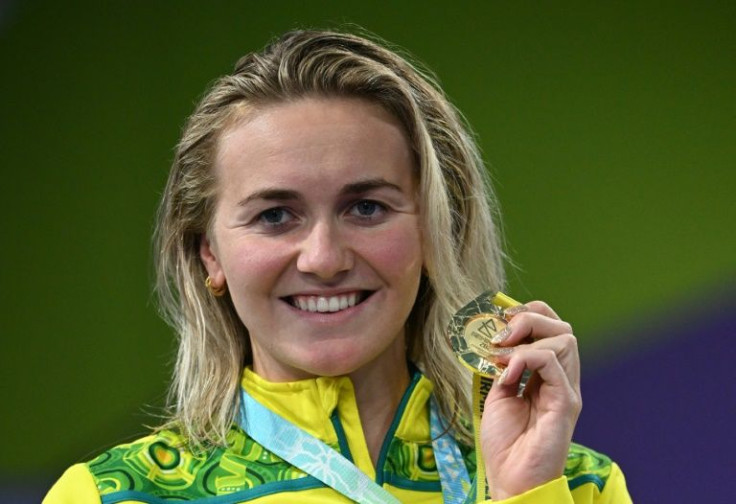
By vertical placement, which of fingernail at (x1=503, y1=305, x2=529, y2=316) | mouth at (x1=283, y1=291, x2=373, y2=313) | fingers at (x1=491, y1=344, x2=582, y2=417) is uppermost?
mouth at (x1=283, y1=291, x2=373, y2=313)

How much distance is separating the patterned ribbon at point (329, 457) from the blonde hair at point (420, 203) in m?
0.05

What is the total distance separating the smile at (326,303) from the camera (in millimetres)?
2486

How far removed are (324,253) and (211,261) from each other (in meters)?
0.32

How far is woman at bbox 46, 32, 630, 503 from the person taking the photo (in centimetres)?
244

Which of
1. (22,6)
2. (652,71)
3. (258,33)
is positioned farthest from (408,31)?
(22,6)

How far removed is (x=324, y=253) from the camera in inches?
95.6

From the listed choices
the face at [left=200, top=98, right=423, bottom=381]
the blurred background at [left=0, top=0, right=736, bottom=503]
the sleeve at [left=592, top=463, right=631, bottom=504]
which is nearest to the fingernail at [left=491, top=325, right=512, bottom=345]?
the face at [left=200, top=98, right=423, bottom=381]

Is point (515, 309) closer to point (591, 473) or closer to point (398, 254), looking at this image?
point (398, 254)

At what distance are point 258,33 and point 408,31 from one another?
0.40 m

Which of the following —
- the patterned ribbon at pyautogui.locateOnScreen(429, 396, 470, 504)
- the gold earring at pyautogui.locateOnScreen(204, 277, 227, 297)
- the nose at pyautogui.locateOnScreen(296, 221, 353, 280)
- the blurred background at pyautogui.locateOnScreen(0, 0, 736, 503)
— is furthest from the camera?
the blurred background at pyautogui.locateOnScreen(0, 0, 736, 503)

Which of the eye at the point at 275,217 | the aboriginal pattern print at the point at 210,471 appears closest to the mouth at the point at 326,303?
the eye at the point at 275,217

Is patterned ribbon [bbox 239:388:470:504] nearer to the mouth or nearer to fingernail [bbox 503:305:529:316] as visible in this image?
the mouth

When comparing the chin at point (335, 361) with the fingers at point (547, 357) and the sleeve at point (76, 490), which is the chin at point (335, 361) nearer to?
the fingers at point (547, 357)

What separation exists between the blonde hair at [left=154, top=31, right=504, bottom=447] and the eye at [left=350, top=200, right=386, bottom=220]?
95 millimetres
